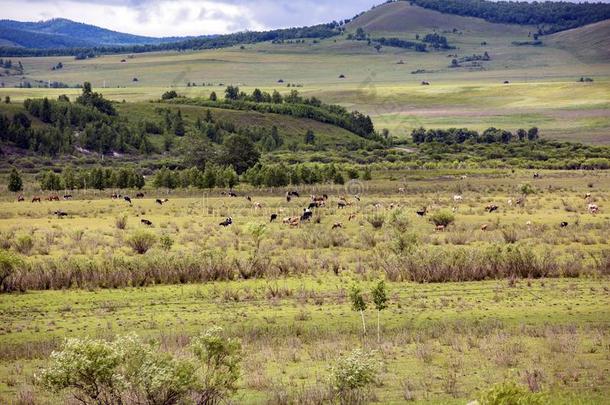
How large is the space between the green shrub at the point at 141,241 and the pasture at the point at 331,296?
0.65 feet

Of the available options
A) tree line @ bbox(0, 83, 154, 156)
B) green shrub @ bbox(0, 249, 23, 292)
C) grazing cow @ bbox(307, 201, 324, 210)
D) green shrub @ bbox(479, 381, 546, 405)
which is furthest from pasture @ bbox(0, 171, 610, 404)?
tree line @ bbox(0, 83, 154, 156)

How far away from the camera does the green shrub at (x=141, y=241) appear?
117ft

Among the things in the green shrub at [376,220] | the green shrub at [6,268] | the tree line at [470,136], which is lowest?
the tree line at [470,136]

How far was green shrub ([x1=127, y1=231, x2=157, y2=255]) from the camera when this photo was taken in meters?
35.5

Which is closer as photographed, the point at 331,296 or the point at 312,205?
the point at 331,296

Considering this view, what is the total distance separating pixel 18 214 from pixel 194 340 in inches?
1475

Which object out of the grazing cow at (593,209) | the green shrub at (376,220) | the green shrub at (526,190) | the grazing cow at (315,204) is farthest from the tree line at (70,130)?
the grazing cow at (593,209)

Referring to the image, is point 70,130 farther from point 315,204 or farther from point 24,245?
point 24,245

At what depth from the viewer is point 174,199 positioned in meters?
63.7

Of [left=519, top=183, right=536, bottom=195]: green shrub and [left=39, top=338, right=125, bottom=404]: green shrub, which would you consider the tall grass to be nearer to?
[left=39, top=338, right=125, bottom=404]: green shrub

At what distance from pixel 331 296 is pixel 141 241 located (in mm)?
12098

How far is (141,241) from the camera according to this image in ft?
117

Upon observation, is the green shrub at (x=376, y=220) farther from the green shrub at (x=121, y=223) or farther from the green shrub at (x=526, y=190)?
the green shrub at (x=526, y=190)

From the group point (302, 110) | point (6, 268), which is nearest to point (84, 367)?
point (6, 268)
